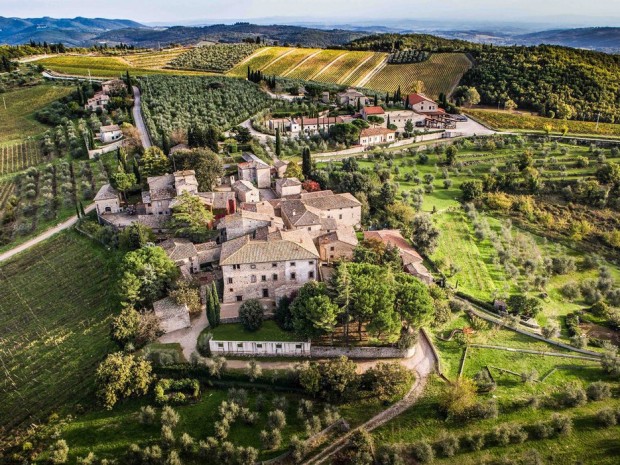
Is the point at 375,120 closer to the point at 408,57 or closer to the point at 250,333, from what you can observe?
the point at 408,57

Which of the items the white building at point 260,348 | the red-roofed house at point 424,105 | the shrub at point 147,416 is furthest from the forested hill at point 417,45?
the shrub at point 147,416

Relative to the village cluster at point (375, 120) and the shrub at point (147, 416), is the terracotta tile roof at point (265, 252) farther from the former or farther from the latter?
the village cluster at point (375, 120)

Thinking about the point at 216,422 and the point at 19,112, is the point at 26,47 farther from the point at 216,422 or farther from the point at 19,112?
the point at 216,422

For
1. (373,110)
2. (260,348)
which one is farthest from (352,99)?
(260,348)

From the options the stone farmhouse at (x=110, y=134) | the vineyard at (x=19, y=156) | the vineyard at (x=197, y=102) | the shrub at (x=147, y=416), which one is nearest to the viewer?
the shrub at (x=147, y=416)

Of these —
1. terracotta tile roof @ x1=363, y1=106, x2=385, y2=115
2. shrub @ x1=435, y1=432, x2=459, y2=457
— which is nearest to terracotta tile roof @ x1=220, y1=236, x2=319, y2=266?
shrub @ x1=435, y1=432, x2=459, y2=457

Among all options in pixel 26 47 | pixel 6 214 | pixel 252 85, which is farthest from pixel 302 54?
pixel 6 214
